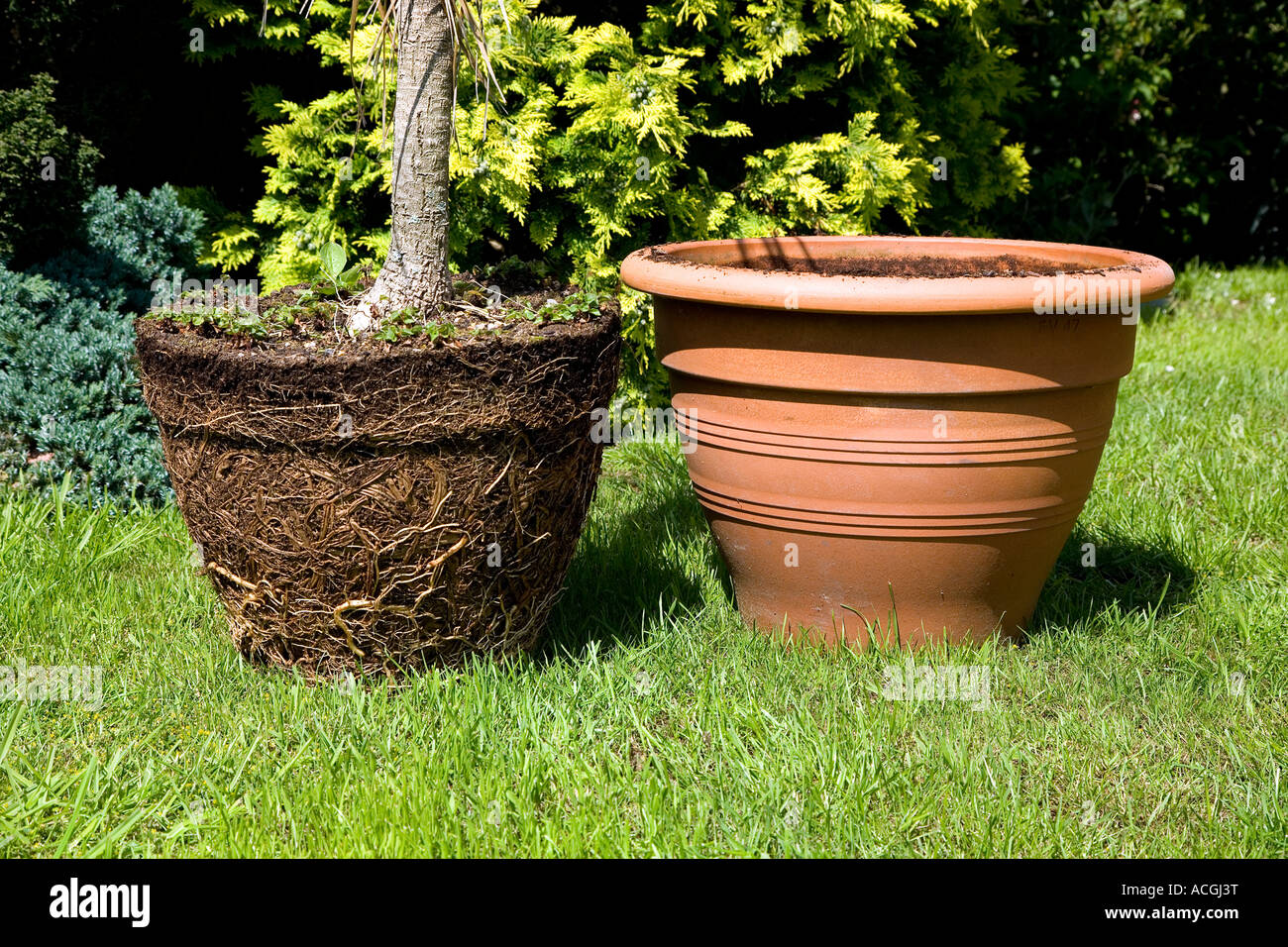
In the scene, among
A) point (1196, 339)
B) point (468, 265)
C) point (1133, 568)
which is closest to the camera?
point (1133, 568)

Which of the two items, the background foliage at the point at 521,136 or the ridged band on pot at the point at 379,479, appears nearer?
the ridged band on pot at the point at 379,479

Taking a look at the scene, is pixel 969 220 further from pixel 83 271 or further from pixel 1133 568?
pixel 83 271

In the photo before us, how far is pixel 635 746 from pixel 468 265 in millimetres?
2536

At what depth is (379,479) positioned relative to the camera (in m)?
2.26

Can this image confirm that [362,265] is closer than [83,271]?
Yes

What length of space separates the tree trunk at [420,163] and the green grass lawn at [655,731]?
33.2 inches

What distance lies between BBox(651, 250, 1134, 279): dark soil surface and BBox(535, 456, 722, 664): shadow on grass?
31.4 inches

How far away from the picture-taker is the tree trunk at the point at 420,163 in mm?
2412

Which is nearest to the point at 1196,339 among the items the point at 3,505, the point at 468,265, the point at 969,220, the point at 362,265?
the point at 969,220

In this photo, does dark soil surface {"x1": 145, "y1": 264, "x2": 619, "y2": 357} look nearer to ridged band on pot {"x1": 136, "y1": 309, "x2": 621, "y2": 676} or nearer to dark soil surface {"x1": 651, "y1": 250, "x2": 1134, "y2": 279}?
ridged band on pot {"x1": 136, "y1": 309, "x2": 621, "y2": 676}

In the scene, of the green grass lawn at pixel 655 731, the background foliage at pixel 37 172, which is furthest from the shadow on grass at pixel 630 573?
the background foliage at pixel 37 172

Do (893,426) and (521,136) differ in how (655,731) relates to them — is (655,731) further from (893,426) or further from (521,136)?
(521,136)

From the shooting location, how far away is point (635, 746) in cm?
237

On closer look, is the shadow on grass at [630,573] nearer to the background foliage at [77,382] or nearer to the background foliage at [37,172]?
the background foliage at [77,382]
